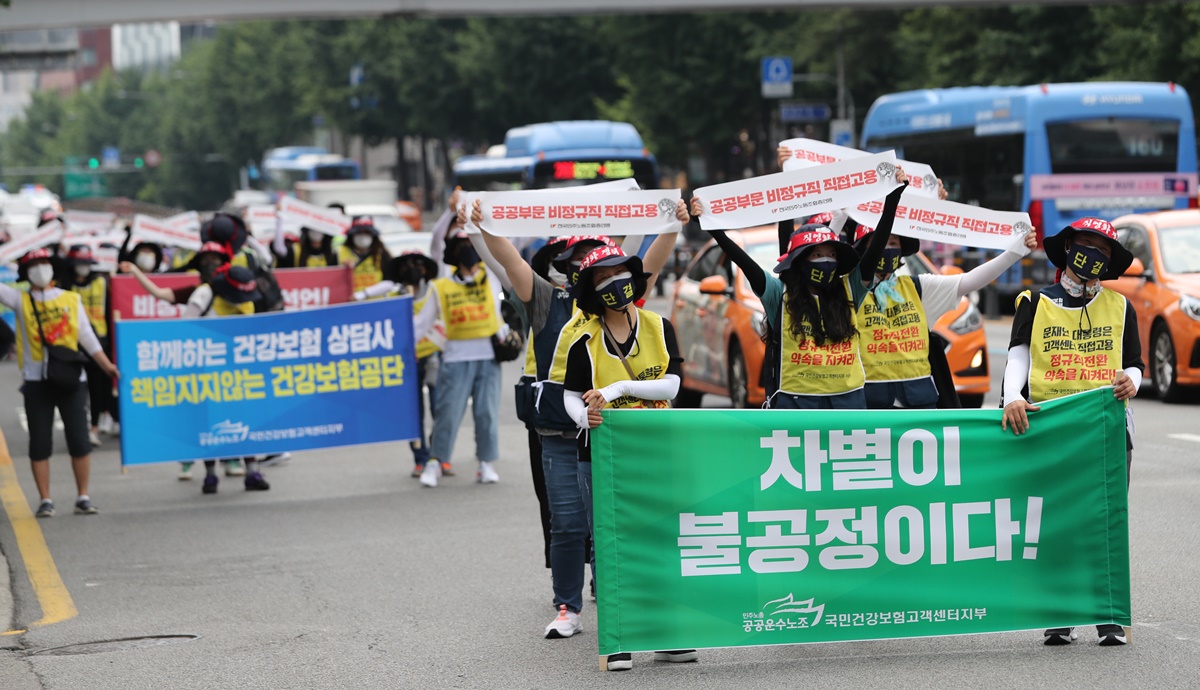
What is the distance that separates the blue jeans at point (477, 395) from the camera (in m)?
12.5

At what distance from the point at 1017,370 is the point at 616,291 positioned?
1.65 m

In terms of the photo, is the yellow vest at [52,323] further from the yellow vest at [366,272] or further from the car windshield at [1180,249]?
the car windshield at [1180,249]

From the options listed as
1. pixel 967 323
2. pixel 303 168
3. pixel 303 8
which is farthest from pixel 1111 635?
pixel 303 168

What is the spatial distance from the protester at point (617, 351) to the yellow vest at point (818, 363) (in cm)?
54

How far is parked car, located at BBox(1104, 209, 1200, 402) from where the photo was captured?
1561 centimetres

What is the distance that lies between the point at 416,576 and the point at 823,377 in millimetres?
2752

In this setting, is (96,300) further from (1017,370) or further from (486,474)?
(1017,370)

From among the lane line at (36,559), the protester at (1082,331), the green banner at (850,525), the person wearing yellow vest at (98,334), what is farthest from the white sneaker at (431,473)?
the protester at (1082,331)

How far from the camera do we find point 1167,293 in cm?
1595

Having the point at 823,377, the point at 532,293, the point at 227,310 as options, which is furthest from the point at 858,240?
the point at 227,310

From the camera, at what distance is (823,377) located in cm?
734

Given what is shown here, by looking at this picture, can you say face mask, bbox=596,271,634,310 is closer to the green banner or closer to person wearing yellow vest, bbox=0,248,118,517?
the green banner

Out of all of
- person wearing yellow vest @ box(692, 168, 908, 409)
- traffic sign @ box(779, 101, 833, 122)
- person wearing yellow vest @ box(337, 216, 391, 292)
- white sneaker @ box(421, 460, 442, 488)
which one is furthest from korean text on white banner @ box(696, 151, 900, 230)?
traffic sign @ box(779, 101, 833, 122)

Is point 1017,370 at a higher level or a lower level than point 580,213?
lower
